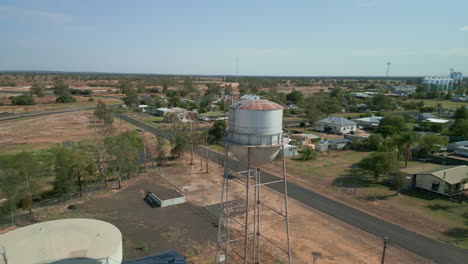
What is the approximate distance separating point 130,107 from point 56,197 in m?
65.8

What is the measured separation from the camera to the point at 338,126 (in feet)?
209

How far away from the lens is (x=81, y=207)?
28656mm

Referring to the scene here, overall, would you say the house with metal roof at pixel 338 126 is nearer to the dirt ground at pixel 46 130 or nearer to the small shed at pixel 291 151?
the small shed at pixel 291 151

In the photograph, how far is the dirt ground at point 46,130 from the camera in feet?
173

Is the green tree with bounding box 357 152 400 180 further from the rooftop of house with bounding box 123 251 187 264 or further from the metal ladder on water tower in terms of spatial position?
the metal ladder on water tower

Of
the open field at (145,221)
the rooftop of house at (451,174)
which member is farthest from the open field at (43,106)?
the rooftop of house at (451,174)

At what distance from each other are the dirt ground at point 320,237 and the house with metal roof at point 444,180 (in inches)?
535

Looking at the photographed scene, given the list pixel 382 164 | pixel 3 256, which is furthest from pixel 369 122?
pixel 3 256

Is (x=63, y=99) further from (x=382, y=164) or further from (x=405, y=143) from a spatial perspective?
(x=405, y=143)

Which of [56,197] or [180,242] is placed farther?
[56,197]

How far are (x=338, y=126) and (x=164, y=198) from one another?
1823 inches

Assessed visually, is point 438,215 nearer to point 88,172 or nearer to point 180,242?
point 180,242

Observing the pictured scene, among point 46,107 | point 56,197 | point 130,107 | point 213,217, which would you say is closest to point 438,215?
point 213,217

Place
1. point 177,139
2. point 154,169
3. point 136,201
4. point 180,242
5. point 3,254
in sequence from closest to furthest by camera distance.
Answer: point 3,254, point 180,242, point 136,201, point 154,169, point 177,139
